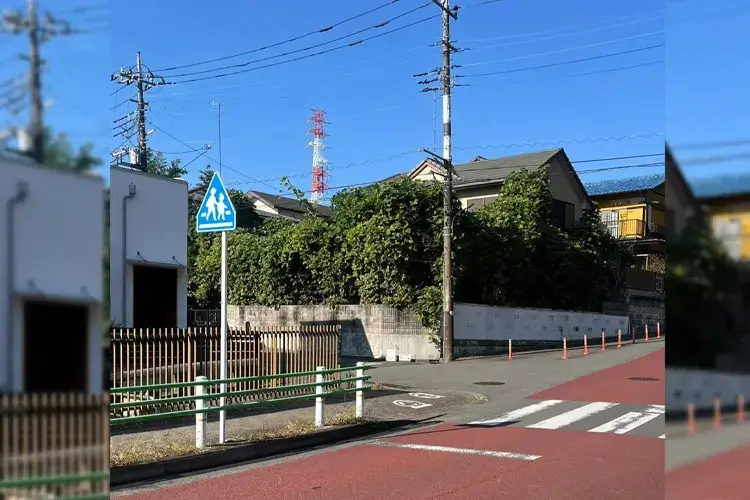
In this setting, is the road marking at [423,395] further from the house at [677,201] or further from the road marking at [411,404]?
the house at [677,201]

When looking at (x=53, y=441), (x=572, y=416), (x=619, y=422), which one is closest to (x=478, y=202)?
(x=572, y=416)

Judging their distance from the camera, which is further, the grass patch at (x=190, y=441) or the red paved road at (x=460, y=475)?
the grass patch at (x=190, y=441)

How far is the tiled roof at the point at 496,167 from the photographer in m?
19.8

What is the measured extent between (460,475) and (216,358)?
4.90 metres

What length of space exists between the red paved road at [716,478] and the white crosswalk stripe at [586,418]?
6.93 metres

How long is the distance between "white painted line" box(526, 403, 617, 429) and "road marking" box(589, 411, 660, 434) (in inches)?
18.2

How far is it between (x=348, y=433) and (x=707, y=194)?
24.1ft

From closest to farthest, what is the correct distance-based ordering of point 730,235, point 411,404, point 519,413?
point 730,235
point 519,413
point 411,404

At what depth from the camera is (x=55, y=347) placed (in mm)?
927

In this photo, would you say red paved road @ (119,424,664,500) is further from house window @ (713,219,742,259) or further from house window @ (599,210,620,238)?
house window @ (713,219,742,259)

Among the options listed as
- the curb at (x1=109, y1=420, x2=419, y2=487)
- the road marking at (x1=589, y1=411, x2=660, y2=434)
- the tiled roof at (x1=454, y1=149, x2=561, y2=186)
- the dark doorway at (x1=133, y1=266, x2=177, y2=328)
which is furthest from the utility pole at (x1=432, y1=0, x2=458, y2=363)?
the dark doorway at (x1=133, y1=266, x2=177, y2=328)

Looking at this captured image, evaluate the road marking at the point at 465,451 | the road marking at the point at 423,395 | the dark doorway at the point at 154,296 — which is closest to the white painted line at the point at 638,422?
the road marking at the point at 465,451

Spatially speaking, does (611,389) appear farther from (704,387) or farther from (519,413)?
(704,387)

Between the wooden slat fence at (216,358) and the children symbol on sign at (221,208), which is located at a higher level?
the children symbol on sign at (221,208)
